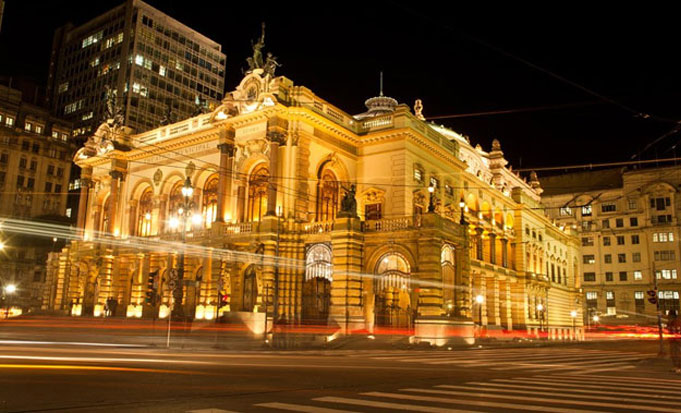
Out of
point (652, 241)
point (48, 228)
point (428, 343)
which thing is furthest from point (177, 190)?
point (652, 241)

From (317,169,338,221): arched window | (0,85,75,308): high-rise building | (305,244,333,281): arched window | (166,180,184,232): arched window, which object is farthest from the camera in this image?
(0,85,75,308): high-rise building

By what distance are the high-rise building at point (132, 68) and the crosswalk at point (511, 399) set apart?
80.5m

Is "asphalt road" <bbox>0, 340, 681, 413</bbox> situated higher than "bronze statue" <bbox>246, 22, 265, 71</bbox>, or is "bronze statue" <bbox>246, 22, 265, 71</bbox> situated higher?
"bronze statue" <bbox>246, 22, 265, 71</bbox>

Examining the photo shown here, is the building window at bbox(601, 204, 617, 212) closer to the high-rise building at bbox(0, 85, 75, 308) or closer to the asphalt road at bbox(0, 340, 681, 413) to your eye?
the high-rise building at bbox(0, 85, 75, 308)

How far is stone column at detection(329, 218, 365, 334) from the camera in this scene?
115 ft

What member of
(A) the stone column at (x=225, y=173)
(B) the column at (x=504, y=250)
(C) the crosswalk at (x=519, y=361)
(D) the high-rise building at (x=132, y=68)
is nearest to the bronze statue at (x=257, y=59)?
(A) the stone column at (x=225, y=173)

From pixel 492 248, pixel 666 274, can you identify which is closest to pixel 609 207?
pixel 666 274

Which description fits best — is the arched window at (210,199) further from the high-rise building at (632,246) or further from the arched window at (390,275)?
the high-rise building at (632,246)

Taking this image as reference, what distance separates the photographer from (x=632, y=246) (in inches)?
3610

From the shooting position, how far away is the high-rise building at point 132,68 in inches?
3565

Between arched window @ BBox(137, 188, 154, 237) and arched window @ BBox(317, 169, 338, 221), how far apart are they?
56.4ft

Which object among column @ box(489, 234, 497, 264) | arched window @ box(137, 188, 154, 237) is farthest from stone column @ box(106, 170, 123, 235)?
column @ box(489, 234, 497, 264)

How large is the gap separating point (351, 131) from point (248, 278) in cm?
1372

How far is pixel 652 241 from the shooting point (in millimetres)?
89188
